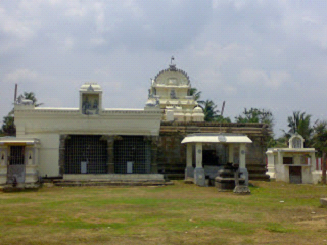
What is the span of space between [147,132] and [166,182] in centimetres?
332

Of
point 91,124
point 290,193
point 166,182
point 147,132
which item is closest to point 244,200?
point 290,193

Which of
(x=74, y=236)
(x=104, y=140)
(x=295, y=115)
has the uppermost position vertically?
(x=295, y=115)

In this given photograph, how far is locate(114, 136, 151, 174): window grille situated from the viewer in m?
26.1

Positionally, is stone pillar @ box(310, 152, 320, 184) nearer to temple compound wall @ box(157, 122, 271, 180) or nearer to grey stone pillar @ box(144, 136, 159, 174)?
temple compound wall @ box(157, 122, 271, 180)

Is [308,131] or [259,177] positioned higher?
[308,131]

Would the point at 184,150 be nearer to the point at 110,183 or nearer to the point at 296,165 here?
the point at 110,183

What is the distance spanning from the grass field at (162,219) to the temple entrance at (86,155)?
680 centimetres

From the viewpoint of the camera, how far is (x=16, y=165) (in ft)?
73.1

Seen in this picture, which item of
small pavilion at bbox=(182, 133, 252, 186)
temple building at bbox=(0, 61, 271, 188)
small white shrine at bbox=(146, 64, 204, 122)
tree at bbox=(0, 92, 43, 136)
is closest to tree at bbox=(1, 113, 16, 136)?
tree at bbox=(0, 92, 43, 136)

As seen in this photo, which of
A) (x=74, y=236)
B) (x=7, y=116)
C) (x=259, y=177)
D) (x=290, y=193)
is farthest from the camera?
(x=7, y=116)

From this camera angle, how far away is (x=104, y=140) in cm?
2541

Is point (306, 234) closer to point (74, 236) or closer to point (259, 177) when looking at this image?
point (74, 236)

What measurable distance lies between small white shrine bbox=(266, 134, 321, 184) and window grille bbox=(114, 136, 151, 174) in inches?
365

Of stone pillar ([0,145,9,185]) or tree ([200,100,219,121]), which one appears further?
tree ([200,100,219,121])
